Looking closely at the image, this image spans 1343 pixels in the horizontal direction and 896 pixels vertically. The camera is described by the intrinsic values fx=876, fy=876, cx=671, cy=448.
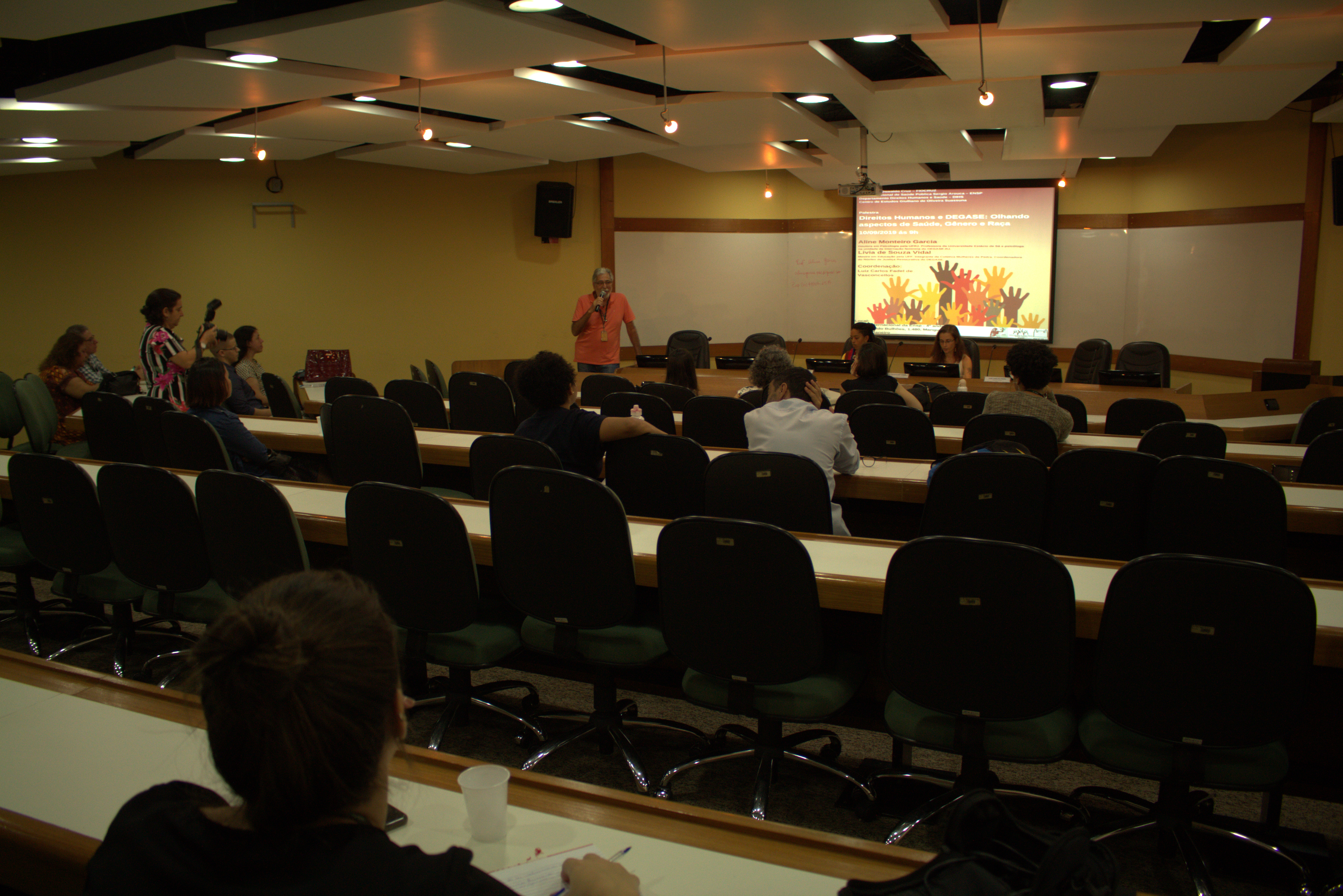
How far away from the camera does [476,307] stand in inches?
402

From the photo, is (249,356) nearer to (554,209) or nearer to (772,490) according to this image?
(554,209)

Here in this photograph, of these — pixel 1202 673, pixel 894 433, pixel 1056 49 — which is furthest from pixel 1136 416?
pixel 1202 673

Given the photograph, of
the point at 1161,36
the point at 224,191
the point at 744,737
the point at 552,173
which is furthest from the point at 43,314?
the point at 1161,36

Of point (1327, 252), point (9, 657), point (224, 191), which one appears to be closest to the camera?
point (9, 657)

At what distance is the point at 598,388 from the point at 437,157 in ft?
13.1

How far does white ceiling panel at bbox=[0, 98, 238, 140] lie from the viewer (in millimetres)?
5691

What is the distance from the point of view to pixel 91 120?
20.2 ft

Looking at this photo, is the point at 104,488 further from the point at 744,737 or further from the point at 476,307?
the point at 476,307

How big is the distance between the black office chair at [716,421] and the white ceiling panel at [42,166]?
21.5 ft

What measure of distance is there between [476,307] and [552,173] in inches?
71.3

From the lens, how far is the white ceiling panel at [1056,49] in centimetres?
479

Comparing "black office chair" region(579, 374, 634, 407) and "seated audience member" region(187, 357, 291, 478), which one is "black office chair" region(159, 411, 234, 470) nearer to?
"seated audience member" region(187, 357, 291, 478)

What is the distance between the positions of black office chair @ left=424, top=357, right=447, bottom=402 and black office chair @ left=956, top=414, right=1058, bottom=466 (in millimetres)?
5080

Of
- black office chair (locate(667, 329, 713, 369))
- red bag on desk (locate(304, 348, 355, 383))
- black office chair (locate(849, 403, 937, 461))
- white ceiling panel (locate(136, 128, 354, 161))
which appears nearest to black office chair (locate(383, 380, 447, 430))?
black office chair (locate(849, 403, 937, 461))
